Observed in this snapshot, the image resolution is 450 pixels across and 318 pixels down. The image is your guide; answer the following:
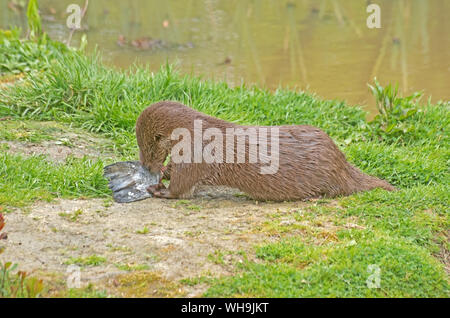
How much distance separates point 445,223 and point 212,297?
2162 mm

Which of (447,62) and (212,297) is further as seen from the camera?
(447,62)

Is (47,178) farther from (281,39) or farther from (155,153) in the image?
(281,39)

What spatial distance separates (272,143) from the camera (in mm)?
5137

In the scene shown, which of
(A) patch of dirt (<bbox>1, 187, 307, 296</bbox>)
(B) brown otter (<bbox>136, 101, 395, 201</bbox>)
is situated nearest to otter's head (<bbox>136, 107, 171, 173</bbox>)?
(B) brown otter (<bbox>136, 101, 395, 201</bbox>)

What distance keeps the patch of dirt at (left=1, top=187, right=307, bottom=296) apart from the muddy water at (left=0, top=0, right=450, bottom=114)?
3821 millimetres

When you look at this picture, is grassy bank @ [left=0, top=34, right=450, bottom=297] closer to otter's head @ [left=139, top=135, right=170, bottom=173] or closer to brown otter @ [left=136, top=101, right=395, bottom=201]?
brown otter @ [left=136, top=101, right=395, bottom=201]

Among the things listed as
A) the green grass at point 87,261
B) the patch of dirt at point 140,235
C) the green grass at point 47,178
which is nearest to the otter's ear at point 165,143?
the patch of dirt at point 140,235

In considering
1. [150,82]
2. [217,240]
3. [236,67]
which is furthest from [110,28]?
[217,240]

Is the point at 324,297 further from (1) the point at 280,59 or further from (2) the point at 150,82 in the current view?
(1) the point at 280,59

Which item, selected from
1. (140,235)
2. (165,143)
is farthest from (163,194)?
(140,235)

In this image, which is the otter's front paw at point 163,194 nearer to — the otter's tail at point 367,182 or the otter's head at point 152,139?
the otter's head at point 152,139

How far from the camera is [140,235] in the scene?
4316mm

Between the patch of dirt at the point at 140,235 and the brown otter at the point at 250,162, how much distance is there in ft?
0.47

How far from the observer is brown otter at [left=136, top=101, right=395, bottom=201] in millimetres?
5070
